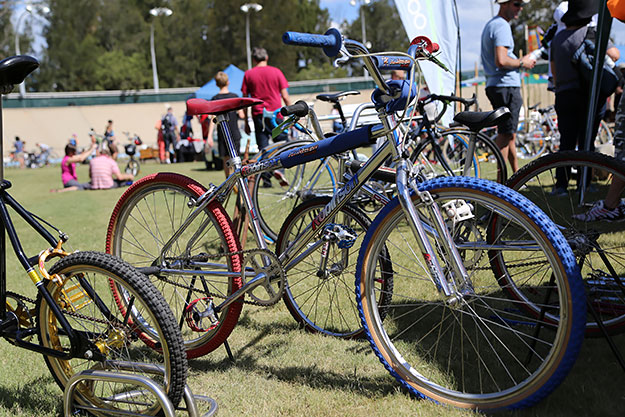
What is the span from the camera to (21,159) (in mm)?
27750

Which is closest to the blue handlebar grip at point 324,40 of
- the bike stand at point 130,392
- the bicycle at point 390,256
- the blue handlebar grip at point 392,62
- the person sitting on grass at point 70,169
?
the bicycle at point 390,256

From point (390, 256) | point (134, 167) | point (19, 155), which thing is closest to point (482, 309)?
point (390, 256)

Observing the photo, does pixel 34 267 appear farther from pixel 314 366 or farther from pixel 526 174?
pixel 526 174

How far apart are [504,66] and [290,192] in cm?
263

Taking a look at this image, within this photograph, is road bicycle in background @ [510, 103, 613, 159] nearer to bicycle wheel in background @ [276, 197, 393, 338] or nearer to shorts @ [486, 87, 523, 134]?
shorts @ [486, 87, 523, 134]

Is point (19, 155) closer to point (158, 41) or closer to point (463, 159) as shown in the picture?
point (463, 159)

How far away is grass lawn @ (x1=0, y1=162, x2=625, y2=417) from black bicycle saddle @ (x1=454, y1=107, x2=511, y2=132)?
122cm

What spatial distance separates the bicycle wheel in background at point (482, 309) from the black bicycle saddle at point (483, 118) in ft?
1.67

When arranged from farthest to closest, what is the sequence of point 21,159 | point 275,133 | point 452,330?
point 21,159 → point 275,133 → point 452,330

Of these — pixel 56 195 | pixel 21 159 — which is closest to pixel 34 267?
pixel 56 195

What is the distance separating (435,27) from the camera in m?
7.80

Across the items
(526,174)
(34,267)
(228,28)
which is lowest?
(34,267)

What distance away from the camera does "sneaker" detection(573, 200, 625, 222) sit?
125 inches

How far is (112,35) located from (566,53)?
67970 mm
